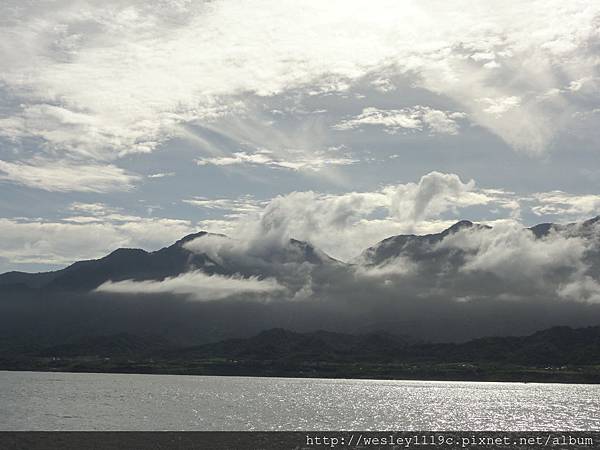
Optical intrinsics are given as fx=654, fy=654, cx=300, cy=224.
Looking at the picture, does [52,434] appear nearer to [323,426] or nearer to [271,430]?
[271,430]

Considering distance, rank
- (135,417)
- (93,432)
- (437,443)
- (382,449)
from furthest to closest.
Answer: (135,417) → (93,432) → (437,443) → (382,449)

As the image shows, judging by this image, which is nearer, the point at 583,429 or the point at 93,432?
the point at 93,432

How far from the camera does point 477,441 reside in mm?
144750

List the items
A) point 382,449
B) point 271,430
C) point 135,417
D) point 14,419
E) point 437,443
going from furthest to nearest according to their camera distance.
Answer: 1. point 135,417
2. point 14,419
3. point 271,430
4. point 437,443
5. point 382,449

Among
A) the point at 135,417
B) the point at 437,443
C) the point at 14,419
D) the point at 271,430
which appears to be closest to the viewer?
the point at 437,443

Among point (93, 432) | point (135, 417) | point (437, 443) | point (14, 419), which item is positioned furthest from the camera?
point (135, 417)

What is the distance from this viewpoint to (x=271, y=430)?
16612cm

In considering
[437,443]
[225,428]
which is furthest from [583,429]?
[225,428]

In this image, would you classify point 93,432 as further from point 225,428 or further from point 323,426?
point 323,426

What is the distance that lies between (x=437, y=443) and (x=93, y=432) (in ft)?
258

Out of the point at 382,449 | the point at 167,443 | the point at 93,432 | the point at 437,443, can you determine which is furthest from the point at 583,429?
the point at 93,432

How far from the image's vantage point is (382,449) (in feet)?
418

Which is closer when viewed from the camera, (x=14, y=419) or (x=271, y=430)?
(x=271, y=430)

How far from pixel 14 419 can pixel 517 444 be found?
133 metres
